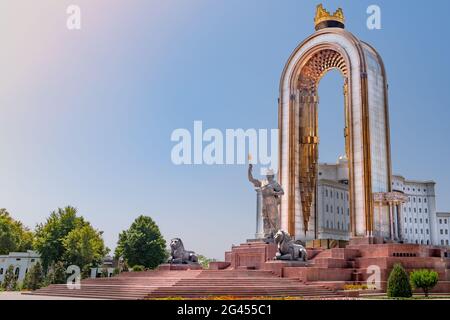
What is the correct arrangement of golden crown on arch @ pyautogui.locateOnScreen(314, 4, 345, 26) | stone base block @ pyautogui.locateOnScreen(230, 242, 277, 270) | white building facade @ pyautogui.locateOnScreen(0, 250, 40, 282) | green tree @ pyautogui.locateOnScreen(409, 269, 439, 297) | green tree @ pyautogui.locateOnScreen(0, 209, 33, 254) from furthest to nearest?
green tree @ pyautogui.locateOnScreen(0, 209, 33, 254), white building facade @ pyautogui.locateOnScreen(0, 250, 40, 282), golden crown on arch @ pyautogui.locateOnScreen(314, 4, 345, 26), stone base block @ pyautogui.locateOnScreen(230, 242, 277, 270), green tree @ pyautogui.locateOnScreen(409, 269, 439, 297)

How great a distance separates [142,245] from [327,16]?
25.4 meters

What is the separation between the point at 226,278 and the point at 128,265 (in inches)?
1127

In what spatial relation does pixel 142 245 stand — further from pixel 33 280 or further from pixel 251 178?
pixel 251 178

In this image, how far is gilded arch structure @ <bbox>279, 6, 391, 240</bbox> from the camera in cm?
2886

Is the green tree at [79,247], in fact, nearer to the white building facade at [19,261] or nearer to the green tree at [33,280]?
the green tree at [33,280]

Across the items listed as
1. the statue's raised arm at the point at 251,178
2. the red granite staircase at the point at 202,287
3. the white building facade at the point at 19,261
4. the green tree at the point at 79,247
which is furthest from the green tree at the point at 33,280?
the statue's raised arm at the point at 251,178

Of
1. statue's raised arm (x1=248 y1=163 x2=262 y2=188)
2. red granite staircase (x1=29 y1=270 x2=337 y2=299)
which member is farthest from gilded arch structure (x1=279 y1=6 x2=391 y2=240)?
red granite staircase (x1=29 y1=270 x2=337 y2=299)

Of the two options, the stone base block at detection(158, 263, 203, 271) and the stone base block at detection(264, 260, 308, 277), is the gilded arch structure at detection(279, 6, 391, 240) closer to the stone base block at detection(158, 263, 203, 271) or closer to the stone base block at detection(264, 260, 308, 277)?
the stone base block at detection(264, 260, 308, 277)

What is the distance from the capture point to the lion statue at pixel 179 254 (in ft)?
79.6

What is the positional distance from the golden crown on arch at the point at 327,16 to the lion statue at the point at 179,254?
20197mm

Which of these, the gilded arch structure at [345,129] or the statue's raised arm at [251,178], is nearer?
the statue's raised arm at [251,178]

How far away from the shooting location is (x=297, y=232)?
107ft

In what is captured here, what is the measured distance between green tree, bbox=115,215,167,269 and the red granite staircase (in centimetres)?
2376
